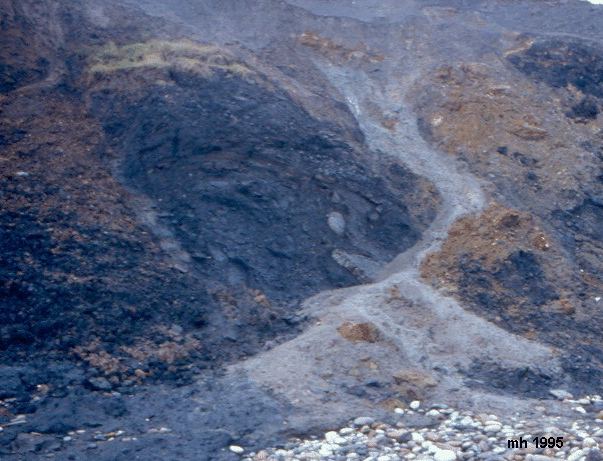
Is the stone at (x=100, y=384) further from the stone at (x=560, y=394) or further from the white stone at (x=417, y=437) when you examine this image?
the stone at (x=560, y=394)

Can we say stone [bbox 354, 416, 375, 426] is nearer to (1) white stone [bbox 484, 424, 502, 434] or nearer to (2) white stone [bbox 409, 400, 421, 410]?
(2) white stone [bbox 409, 400, 421, 410]

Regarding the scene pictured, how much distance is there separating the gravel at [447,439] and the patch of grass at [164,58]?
755 cm

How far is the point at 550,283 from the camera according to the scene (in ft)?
39.1

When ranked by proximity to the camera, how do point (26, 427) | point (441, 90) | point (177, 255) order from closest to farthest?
point (26, 427)
point (177, 255)
point (441, 90)

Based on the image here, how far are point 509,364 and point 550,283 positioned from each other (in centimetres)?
233

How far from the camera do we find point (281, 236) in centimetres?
1186

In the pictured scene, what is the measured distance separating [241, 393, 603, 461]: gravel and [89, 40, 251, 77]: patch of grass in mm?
7546

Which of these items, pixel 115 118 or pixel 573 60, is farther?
pixel 573 60

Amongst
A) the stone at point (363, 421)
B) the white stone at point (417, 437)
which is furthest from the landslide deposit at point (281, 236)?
the white stone at point (417, 437)

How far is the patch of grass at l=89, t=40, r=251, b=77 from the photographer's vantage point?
1359cm

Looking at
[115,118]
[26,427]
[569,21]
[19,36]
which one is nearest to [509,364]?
[26,427]

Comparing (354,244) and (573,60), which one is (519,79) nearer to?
(573,60)

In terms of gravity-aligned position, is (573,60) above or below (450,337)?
A: above

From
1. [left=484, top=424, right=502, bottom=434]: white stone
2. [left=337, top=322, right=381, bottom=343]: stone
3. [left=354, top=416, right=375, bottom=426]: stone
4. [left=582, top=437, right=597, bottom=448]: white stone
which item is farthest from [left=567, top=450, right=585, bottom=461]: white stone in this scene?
[left=337, top=322, right=381, bottom=343]: stone
